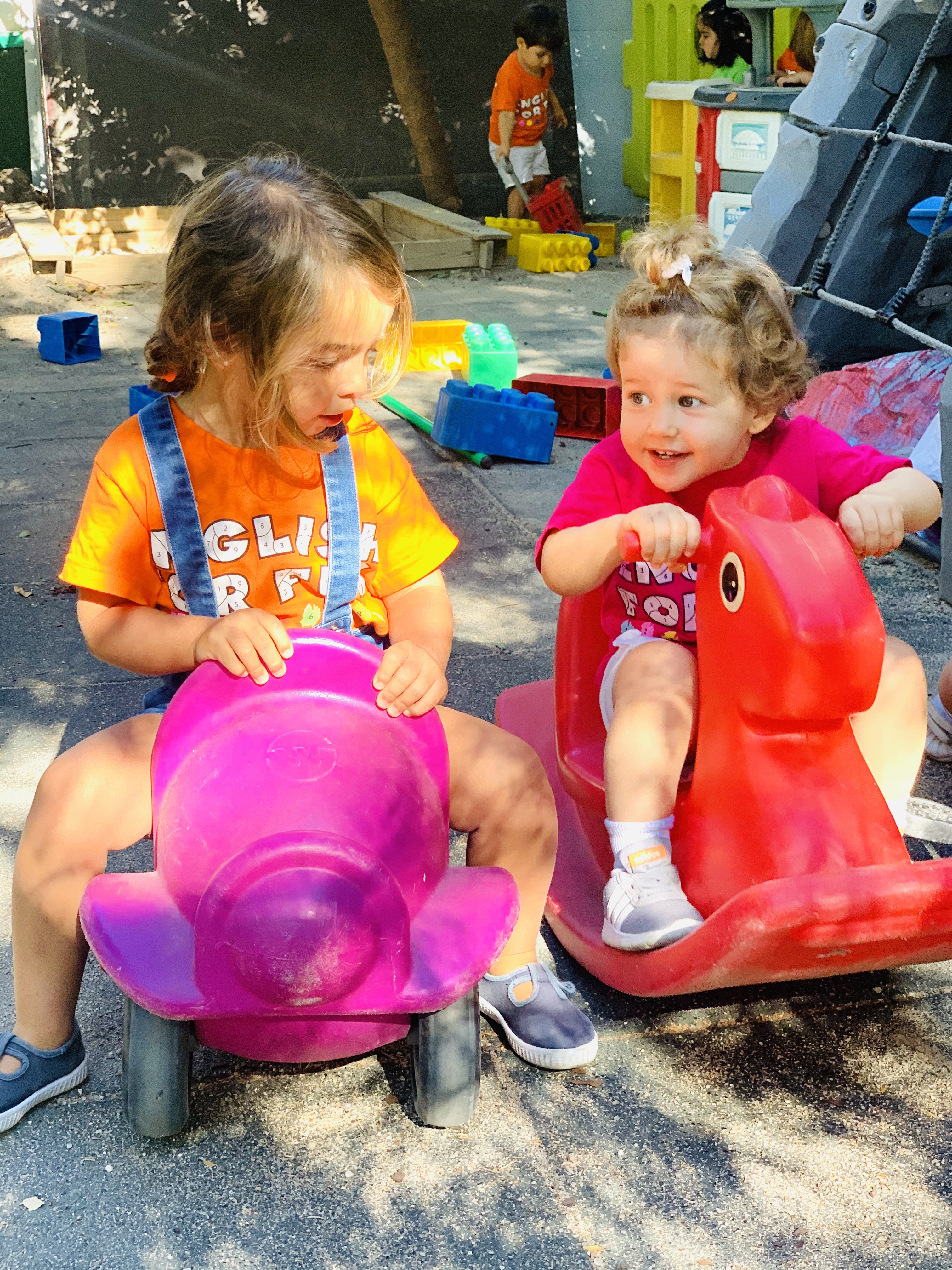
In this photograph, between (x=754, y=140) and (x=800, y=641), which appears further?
(x=754, y=140)

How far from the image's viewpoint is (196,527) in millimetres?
1757

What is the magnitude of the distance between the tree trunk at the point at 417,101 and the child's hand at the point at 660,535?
771 cm

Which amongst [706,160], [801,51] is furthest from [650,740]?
[801,51]

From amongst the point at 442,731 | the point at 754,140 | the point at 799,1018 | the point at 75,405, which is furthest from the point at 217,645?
the point at 754,140

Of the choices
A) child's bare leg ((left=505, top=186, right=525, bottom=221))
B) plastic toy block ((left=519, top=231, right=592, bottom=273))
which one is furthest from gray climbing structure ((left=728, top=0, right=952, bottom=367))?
child's bare leg ((left=505, top=186, right=525, bottom=221))

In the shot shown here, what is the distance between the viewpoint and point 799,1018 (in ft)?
5.95

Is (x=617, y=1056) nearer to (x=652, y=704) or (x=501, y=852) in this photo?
(x=501, y=852)

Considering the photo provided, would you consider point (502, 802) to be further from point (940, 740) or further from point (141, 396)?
point (141, 396)

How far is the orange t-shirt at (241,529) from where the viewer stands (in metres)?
1.73

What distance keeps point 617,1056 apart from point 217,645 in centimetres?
77

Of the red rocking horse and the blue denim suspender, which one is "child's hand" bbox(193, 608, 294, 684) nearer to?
the blue denim suspender

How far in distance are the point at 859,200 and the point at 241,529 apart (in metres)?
3.24

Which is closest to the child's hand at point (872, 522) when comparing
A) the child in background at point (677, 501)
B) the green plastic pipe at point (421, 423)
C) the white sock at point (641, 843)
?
the child in background at point (677, 501)

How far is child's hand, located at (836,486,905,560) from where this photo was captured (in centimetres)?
176
